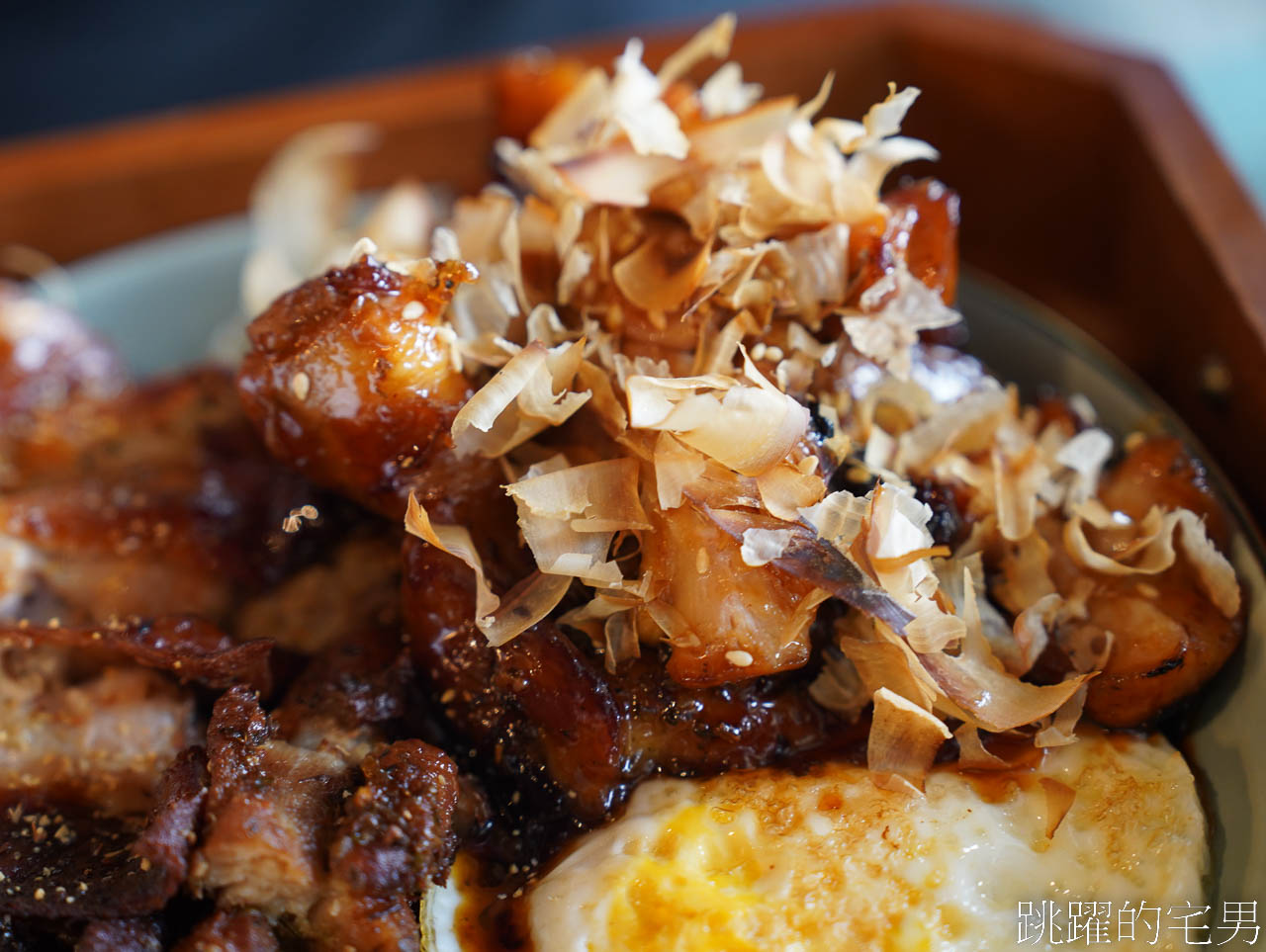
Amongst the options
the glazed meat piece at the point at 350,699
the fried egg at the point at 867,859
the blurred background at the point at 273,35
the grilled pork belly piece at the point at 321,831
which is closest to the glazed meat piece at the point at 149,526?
the glazed meat piece at the point at 350,699

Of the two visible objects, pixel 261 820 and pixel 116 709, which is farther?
pixel 116 709

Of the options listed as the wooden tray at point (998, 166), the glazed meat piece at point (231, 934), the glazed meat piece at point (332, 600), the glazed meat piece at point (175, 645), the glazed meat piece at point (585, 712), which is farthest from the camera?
the wooden tray at point (998, 166)

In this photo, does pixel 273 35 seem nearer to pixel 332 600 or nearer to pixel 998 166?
pixel 998 166

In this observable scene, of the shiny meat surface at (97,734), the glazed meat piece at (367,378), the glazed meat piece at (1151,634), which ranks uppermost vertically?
the glazed meat piece at (367,378)

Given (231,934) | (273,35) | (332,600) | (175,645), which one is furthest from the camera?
(273,35)

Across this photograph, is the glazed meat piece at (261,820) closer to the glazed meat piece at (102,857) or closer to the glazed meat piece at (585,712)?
the glazed meat piece at (102,857)

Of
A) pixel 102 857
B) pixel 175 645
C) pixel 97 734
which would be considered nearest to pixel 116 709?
pixel 97 734

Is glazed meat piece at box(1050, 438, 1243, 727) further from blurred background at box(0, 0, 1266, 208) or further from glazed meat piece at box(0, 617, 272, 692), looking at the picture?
blurred background at box(0, 0, 1266, 208)
